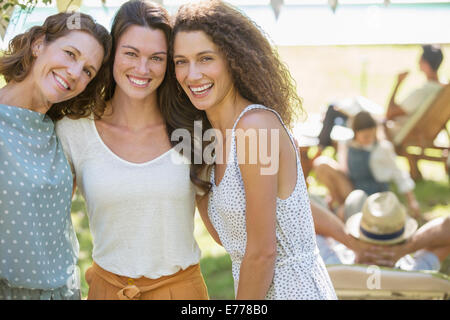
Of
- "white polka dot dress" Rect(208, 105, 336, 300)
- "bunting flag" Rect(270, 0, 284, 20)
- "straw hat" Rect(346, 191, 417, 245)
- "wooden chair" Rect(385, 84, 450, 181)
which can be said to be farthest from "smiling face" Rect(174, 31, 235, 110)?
"wooden chair" Rect(385, 84, 450, 181)

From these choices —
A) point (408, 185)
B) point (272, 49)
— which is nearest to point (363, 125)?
point (408, 185)

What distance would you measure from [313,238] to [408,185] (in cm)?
368

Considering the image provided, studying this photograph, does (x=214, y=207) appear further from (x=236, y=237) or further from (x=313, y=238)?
(x=313, y=238)

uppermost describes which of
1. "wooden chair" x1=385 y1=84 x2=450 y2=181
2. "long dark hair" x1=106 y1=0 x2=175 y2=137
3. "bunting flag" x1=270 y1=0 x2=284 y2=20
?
"bunting flag" x1=270 y1=0 x2=284 y2=20

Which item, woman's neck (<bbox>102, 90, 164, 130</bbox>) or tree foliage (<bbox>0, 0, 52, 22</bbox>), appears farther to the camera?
woman's neck (<bbox>102, 90, 164, 130</bbox>)

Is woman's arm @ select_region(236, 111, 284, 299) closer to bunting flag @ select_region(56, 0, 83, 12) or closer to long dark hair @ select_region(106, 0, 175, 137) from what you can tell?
long dark hair @ select_region(106, 0, 175, 137)

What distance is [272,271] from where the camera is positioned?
206 cm

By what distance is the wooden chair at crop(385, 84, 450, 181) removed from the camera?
6.46 m

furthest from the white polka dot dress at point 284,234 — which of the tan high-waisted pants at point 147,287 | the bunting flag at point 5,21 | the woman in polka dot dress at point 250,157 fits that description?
the bunting flag at point 5,21

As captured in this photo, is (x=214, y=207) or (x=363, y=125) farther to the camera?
(x=363, y=125)

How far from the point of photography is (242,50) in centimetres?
207

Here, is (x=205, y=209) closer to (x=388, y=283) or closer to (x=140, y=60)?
(x=140, y=60)

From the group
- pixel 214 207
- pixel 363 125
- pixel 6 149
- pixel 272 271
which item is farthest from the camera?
pixel 363 125

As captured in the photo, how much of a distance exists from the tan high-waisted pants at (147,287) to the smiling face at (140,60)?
745 mm
